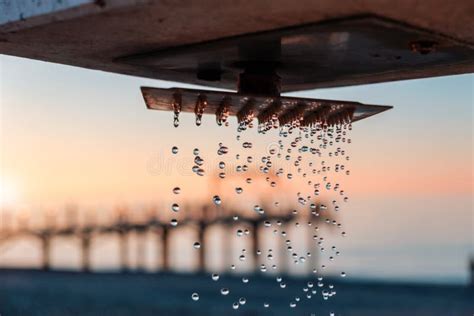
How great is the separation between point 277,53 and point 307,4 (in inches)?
35.0

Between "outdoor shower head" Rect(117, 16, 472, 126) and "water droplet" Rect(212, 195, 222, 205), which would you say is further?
"water droplet" Rect(212, 195, 222, 205)

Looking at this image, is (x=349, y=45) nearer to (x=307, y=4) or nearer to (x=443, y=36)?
(x=443, y=36)

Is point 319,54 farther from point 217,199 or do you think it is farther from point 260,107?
Answer: point 217,199

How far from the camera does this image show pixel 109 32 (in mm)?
4043

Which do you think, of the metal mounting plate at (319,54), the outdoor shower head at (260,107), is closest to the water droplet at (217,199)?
the outdoor shower head at (260,107)

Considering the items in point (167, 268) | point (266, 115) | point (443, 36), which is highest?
point (443, 36)

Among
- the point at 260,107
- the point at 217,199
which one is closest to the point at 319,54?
the point at 260,107

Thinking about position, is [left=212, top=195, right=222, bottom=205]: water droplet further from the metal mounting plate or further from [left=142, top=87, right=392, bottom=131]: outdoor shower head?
the metal mounting plate

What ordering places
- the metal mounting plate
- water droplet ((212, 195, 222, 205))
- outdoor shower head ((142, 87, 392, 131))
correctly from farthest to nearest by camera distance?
water droplet ((212, 195, 222, 205)) < outdoor shower head ((142, 87, 392, 131)) < the metal mounting plate

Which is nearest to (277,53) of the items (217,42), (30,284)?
(217,42)

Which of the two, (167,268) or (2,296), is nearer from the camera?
(2,296)

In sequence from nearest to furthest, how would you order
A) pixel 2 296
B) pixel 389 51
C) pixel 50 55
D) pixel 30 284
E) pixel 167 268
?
pixel 389 51 < pixel 50 55 < pixel 2 296 < pixel 30 284 < pixel 167 268

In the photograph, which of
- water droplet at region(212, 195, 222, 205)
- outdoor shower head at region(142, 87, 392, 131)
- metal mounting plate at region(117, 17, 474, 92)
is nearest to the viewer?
metal mounting plate at region(117, 17, 474, 92)

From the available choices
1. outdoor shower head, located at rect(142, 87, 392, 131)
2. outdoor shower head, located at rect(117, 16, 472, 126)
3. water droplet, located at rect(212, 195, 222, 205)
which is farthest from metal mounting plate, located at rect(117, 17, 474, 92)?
water droplet, located at rect(212, 195, 222, 205)
